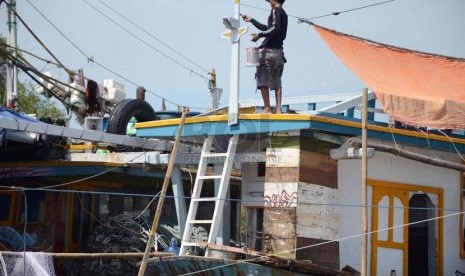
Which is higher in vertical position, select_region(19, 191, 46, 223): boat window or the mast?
the mast

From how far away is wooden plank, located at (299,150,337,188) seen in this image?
12.7 metres

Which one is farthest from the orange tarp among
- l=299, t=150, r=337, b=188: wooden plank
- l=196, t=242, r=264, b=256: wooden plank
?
l=196, t=242, r=264, b=256: wooden plank

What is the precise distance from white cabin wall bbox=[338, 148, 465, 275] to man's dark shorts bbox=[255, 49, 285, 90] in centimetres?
163

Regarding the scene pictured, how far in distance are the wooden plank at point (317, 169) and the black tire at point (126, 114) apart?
4402mm

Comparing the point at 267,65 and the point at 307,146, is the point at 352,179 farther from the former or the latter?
the point at 267,65

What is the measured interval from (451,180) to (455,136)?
0.81m

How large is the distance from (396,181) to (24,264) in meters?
6.16

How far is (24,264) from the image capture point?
11.0m

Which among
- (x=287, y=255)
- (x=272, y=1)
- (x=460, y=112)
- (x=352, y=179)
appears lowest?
(x=287, y=255)

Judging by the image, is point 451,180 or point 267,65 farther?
point 451,180

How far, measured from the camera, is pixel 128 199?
728 inches

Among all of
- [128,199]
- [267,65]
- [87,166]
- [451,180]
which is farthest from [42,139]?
[451,180]

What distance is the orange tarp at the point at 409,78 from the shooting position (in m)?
12.9

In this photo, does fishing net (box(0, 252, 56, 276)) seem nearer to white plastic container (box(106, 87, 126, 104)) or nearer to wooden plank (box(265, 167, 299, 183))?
wooden plank (box(265, 167, 299, 183))
